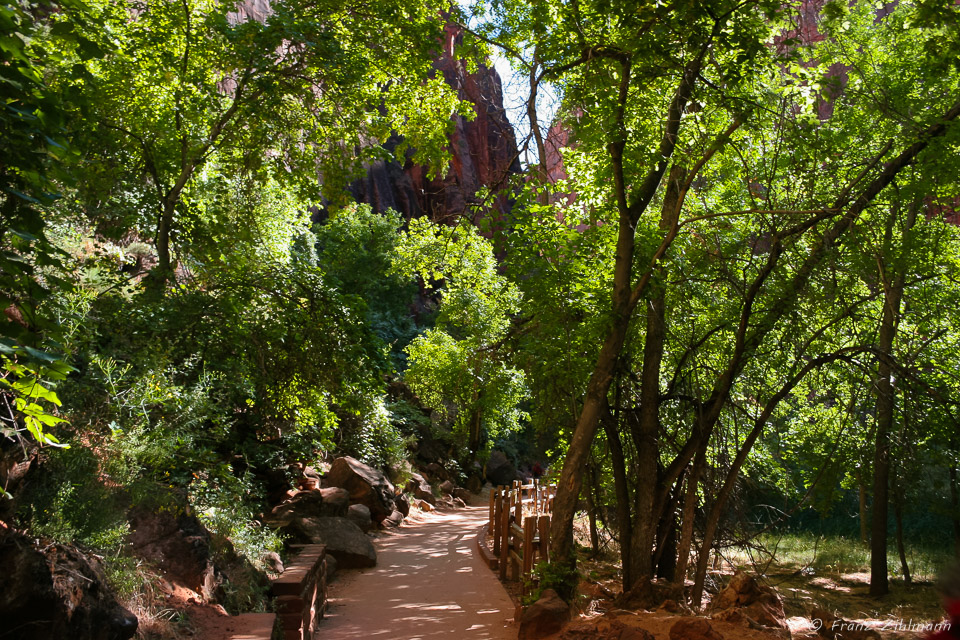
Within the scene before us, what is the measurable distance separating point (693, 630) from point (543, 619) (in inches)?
77.2

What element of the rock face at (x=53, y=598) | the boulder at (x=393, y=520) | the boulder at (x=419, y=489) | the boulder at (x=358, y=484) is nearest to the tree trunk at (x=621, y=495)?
the rock face at (x=53, y=598)

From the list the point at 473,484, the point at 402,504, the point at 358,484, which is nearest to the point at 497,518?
the point at 358,484

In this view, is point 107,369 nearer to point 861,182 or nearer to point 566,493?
point 566,493

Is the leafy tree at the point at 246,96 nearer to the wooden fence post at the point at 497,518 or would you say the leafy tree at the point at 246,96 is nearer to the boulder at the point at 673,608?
the boulder at the point at 673,608

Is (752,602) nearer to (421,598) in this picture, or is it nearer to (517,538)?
(517,538)

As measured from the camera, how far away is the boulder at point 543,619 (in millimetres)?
6359

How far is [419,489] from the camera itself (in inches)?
823

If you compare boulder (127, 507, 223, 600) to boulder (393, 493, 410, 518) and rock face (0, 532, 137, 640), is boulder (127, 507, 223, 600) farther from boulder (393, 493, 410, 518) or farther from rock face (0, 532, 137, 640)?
boulder (393, 493, 410, 518)

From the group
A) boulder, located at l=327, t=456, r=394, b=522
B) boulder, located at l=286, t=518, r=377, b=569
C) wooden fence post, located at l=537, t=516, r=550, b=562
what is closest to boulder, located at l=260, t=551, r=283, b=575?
boulder, located at l=286, t=518, r=377, b=569

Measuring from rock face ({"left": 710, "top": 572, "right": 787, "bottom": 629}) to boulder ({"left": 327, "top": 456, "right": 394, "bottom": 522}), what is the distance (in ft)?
35.2

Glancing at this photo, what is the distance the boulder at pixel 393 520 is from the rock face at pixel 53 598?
39.5 ft

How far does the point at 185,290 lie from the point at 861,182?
336 inches

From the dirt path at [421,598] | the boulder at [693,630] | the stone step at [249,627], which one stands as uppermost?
the boulder at [693,630]

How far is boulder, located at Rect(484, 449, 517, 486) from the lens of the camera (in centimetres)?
3067
